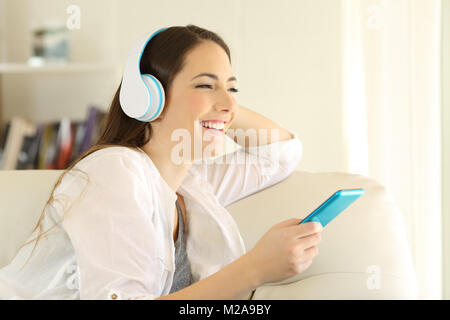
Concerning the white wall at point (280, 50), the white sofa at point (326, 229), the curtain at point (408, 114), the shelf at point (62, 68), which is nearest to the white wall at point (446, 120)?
the curtain at point (408, 114)

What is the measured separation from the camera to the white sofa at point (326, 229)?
104cm

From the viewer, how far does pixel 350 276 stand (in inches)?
41.8

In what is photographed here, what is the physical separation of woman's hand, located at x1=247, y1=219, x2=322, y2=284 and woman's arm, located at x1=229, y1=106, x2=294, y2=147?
1.63ft

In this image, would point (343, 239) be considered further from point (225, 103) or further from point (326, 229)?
point (225, 103)

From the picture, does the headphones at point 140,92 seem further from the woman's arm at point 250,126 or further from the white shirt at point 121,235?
the woman's arm at point 250,126

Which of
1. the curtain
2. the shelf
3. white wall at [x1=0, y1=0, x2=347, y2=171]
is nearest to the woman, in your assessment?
the curtain

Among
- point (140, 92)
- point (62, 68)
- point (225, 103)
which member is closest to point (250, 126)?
point (225, 103)

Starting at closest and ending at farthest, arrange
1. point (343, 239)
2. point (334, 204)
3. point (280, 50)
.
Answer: point (334, 204) → point (343, 239) → point (280, 50)

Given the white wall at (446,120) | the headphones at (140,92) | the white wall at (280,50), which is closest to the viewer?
the headphones at (140,92)

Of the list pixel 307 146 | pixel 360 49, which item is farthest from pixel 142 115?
pixel 307 146

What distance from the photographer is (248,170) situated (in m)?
1.29

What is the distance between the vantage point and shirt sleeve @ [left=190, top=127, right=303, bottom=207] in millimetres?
1278

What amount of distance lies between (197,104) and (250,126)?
31 cm

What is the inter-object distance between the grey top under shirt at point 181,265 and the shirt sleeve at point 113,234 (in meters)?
0.19
